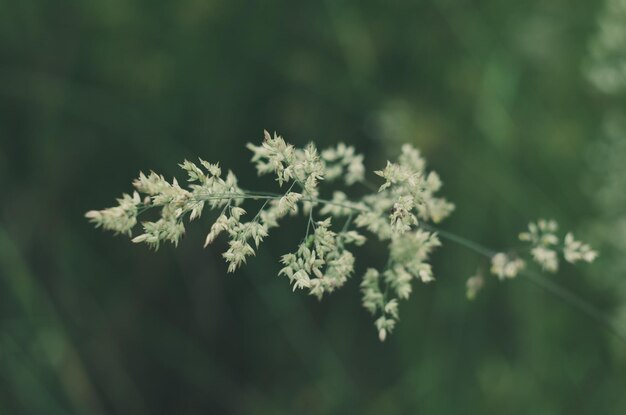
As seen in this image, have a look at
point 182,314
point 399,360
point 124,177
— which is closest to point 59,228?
point 124,177

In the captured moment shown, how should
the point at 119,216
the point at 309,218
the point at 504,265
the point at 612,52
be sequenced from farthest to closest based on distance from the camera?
the point at 612,52 < the point at 504,265 < the point at 309,218 < the point at 119,216

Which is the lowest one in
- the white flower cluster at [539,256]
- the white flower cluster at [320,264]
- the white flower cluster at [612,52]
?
the white flower cluster at [320,264]

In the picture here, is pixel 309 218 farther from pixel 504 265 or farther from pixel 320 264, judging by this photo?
pixel 504 265

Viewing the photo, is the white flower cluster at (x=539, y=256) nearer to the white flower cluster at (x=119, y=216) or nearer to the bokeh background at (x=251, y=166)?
the white flower cluster at (x=119, y=216)

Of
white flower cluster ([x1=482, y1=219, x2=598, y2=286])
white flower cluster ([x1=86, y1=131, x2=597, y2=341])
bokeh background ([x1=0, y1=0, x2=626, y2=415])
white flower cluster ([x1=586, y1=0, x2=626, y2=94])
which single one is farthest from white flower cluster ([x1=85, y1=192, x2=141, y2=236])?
white flower cluster ([x1=586, y1=0, x2=626, y2=94])

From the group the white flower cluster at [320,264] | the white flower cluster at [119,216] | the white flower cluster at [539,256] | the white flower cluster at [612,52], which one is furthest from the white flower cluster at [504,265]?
the white flower cluster at [612,52]

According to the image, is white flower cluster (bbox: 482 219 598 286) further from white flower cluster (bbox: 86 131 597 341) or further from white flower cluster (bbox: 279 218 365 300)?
white flower cluster (bbox: 279 218 365 300)

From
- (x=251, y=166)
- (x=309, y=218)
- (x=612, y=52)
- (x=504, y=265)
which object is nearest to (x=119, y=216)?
(x=309, y=218)

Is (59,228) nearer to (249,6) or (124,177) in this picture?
(124,177)
